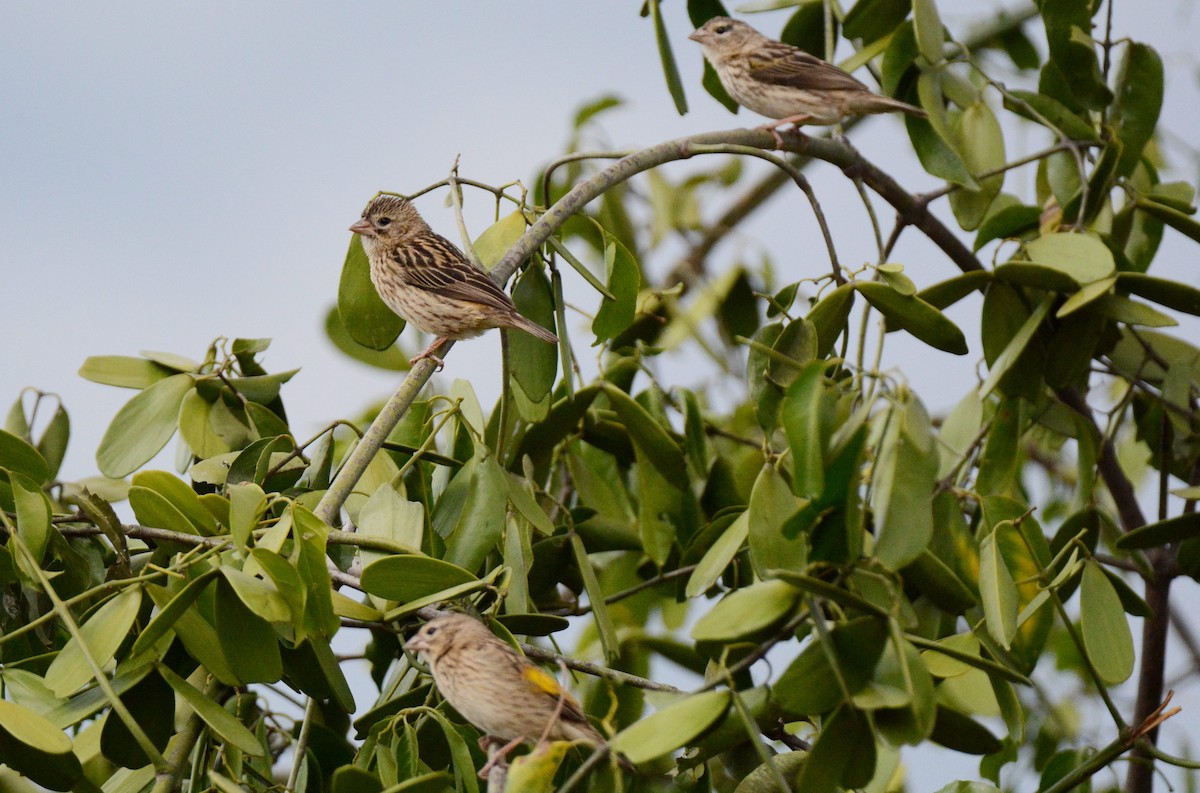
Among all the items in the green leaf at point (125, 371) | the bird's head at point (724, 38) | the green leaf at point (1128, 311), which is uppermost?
the bird's head at point (724, 38)

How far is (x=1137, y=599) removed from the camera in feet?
10.2

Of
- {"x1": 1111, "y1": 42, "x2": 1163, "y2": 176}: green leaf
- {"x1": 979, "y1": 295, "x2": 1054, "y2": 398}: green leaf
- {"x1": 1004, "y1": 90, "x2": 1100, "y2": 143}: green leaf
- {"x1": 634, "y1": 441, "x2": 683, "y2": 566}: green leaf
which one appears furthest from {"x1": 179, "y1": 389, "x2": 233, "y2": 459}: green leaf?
{"x1": 1111, "y1": 42, "x2": 1163, "y2": 176}: green leaf

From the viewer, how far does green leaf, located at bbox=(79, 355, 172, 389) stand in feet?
11.1

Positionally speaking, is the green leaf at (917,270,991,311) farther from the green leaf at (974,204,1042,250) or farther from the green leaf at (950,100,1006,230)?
the green leaf at (950,100,1006,230)

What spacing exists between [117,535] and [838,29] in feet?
9.24

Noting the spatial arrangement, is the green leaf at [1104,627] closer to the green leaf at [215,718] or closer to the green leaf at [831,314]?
the green leaf at [831,314]

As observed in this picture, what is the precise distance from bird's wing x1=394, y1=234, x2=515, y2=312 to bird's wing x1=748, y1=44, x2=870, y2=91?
1.46 metres

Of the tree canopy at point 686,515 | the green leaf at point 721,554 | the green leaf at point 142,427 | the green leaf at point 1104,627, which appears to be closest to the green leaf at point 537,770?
the tree canopy at point 686,515

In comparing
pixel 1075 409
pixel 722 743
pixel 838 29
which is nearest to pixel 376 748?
pixel 722 743

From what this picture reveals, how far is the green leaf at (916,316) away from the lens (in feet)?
9.52

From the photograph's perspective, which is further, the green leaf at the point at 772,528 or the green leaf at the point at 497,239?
the green leaf at the point at 497,239

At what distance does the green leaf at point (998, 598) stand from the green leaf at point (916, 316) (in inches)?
22.0

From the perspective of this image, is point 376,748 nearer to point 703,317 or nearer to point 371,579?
point 371,579

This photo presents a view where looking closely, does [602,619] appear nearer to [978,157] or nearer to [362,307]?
[362,307]
